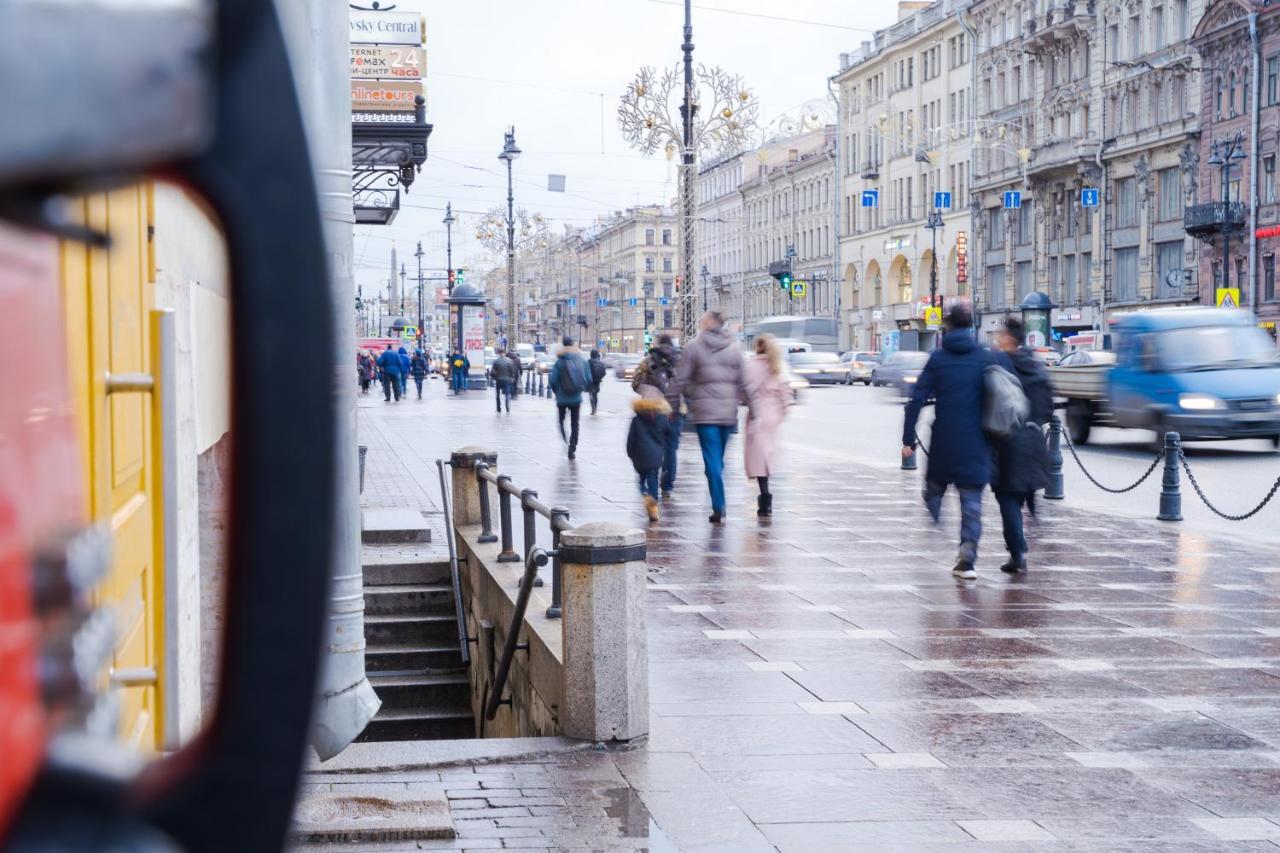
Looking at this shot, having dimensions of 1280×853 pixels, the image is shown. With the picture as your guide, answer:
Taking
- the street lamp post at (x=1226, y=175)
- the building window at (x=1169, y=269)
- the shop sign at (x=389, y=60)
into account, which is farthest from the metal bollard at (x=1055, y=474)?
the building window at (x=1169, y=269)

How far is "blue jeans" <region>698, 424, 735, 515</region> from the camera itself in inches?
580

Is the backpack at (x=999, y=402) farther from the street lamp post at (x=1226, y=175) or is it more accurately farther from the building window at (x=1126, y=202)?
the building window at (x=1126, y=202)

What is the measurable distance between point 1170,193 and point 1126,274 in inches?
165

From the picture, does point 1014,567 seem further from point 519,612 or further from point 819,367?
point 819,367

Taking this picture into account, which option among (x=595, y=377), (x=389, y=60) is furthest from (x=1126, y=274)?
(x=389, y=60)

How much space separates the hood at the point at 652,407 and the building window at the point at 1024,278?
5899 cm

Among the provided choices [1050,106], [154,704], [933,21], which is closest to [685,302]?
[154,704]

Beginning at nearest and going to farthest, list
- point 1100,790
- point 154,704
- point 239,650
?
point 239,650 < point 154,704 < point 1100,790

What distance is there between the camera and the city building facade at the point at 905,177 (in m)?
79.9

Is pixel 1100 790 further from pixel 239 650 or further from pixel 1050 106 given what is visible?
pixel 1050 106

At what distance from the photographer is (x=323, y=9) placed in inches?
247

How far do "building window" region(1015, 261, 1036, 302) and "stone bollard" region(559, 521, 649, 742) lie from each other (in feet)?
222

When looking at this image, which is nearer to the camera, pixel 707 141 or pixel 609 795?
pixel 609 795

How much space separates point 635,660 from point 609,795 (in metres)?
0.87
